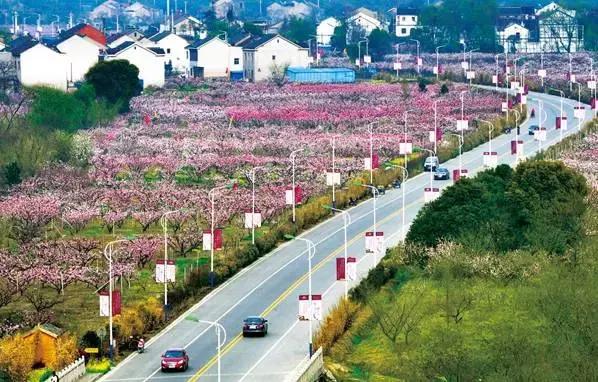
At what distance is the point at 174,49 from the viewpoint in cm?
17400

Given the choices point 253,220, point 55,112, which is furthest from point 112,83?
point 253,220

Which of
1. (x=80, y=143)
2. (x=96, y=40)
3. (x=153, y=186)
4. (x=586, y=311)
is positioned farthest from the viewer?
(x=96, y=40)

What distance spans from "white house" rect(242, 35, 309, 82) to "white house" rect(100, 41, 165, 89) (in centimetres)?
927

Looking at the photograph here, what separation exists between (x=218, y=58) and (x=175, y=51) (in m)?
6.39

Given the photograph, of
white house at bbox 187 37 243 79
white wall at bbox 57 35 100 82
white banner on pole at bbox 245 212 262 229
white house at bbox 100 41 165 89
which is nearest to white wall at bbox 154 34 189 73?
white house at bbox 187 37 243 79

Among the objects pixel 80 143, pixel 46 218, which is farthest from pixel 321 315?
pixel 80 143

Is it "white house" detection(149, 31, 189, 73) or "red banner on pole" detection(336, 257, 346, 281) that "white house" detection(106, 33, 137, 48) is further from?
"red banner on pole" detection(336, 257, 346, 281)

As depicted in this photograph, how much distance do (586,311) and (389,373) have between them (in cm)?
579

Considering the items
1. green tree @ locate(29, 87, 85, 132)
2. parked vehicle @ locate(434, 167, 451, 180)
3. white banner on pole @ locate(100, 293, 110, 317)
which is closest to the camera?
white banner on pole @ locate(100, 293, 110, 317)

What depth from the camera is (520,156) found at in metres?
94.1

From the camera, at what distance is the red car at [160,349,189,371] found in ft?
173

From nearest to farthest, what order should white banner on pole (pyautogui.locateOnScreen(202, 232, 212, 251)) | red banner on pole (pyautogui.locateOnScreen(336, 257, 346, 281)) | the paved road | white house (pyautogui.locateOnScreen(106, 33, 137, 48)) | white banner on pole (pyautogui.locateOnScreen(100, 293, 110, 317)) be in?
the paved road < white banner on pole (pyautogui.locateOnScreen(100, 293, 110, 317)) < red banner on pole (pyautogui.locateOnScreen(336, 257, 346, 281)) < white banner on pole (pyautogui.locateOnScreen(202, 232, 212, 251)) < white house (pyautogui.locateOnScreen(106, 33, 137, 48))

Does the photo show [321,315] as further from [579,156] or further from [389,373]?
[579,156]

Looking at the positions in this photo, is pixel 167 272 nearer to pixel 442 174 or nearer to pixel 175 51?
pixel 442 174
